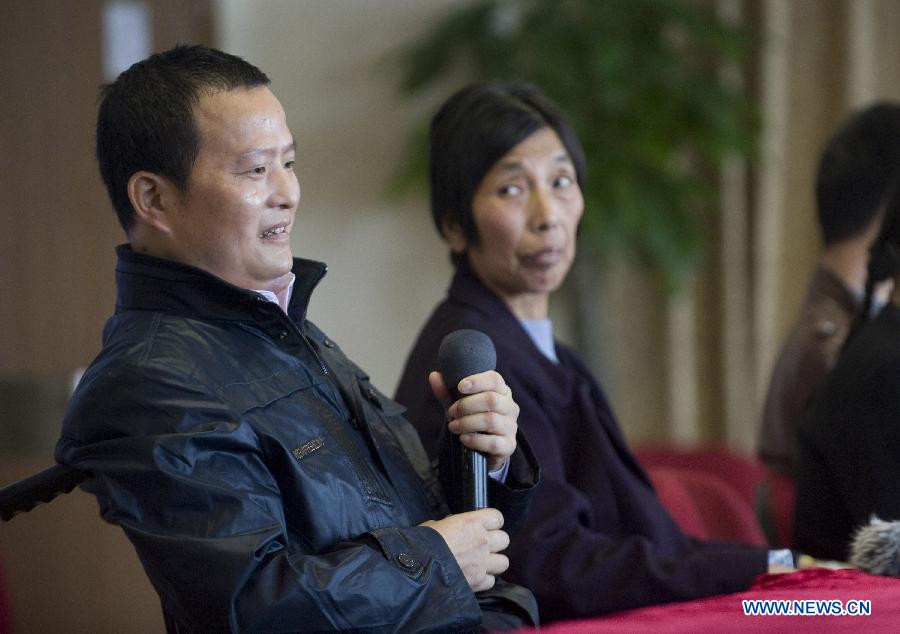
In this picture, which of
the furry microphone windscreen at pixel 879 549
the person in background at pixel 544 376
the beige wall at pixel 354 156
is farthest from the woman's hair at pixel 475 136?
the beige wall at pixel 354 156

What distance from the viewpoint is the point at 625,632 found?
45.6 inches

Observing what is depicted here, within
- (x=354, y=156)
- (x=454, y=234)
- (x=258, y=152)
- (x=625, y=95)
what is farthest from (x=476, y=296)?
(x=354, y=156)

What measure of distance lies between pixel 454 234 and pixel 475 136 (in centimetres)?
18

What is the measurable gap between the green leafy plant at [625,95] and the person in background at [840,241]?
1.33m

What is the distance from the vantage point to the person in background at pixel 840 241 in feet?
7.20

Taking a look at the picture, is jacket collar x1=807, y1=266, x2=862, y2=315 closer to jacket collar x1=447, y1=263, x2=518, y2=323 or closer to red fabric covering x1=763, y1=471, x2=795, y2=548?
red fabric covering x1=763, y1=471, x2=795, y2=548

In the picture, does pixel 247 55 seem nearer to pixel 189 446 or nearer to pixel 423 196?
pixel 423 196

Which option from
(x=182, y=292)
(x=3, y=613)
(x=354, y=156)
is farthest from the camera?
(x=354, y=156)

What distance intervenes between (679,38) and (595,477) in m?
2.77

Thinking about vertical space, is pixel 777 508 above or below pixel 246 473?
below

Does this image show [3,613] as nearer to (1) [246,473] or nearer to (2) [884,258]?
(1) [246,473]

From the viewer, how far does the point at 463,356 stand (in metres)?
1.32

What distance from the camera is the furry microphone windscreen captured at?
1489 millimetres

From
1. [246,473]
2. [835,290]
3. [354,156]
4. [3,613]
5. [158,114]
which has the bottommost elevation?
[3,613]
